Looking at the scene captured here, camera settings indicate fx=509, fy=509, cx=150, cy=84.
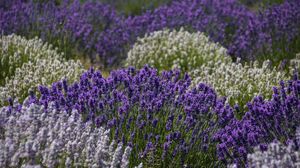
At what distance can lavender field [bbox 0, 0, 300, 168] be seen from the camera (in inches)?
110

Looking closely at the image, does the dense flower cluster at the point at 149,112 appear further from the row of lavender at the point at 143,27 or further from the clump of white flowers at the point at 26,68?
the row of lavender at the point at 143,27

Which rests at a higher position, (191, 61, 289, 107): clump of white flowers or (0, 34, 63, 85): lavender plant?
(0, 34, 63, 85): lavender plant

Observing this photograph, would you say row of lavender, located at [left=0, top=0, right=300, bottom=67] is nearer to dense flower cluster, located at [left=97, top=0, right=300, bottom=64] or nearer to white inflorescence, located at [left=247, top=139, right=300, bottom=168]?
dense flower cluster, located at [left=97, top=0, right=300, bottom=64]

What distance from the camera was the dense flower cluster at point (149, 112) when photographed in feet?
10.9

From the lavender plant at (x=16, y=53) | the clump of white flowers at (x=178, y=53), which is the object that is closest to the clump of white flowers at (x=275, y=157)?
the clump of white flowers at (x=178, y=53)

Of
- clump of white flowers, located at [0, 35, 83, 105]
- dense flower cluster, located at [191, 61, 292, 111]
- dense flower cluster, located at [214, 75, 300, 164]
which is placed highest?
clump of white flowers, located at [0, 35, 83, 105]

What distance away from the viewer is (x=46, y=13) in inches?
257

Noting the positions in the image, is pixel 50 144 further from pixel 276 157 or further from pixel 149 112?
pixel 276 157

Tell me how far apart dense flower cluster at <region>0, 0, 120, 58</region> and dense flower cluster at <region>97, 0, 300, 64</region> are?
210 millimetres

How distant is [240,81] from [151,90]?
43.9 inches

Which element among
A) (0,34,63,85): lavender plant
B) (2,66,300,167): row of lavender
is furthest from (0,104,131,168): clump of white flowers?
(0,34,63,85): lavender plant

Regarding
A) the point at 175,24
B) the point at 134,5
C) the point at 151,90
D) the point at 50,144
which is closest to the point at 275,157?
the point at 50,144

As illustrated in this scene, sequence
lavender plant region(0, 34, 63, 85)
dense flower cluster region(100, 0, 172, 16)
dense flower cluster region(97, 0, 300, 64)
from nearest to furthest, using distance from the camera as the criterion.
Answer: lavender plant region(0, 34, 63, 85) < dense flower cluster region(97, 0, 300, 64) < dense flower cluster region(100, 0, 172, 16)

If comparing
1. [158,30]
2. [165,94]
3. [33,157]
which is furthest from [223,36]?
[33,157]
